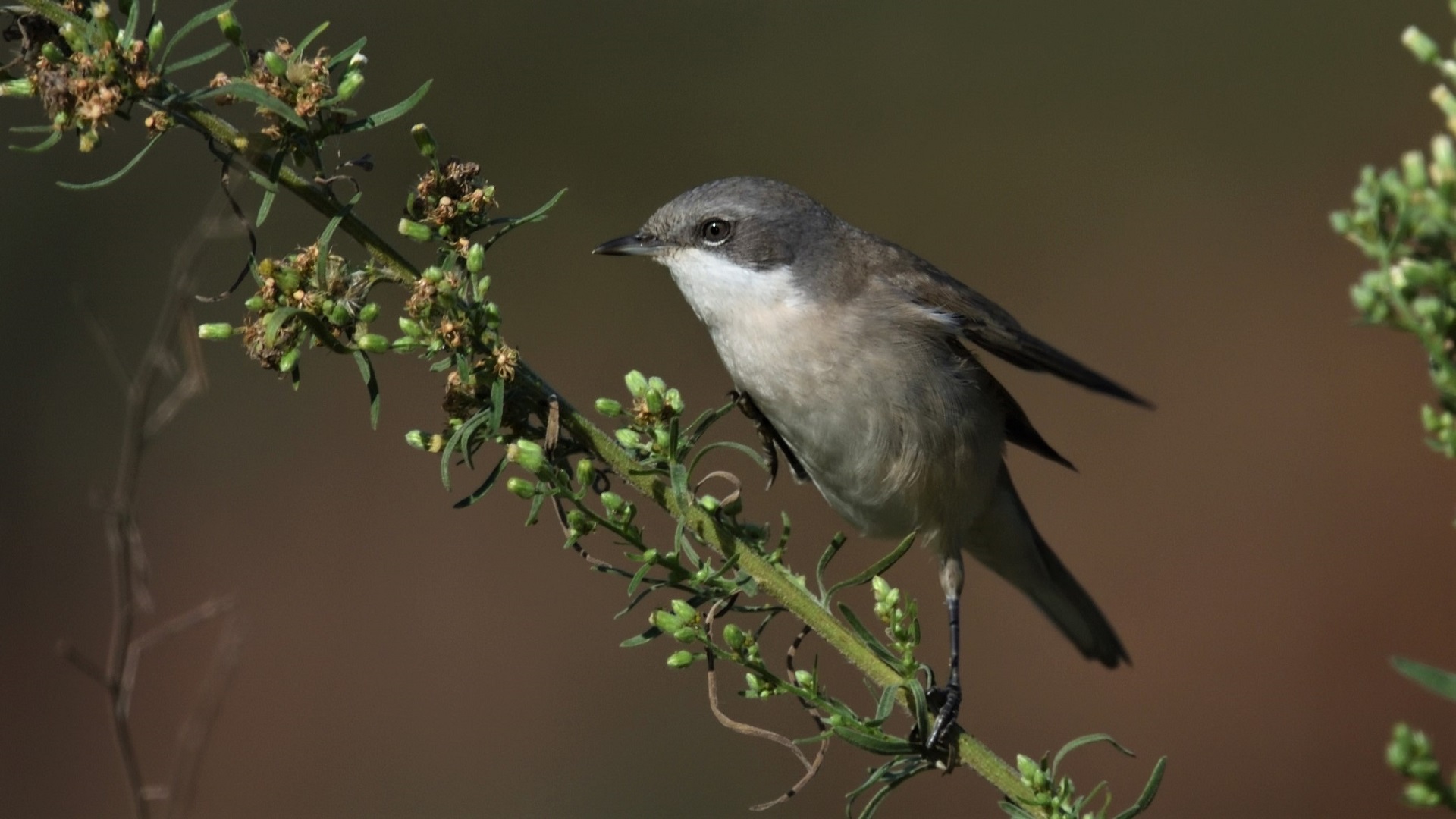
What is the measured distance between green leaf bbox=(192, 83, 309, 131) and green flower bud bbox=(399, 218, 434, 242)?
0.27 metres

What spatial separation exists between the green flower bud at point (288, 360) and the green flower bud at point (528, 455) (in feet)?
1.41

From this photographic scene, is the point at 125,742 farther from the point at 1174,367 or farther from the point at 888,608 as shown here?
the point at 1174,367

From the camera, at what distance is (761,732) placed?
253 centimetres

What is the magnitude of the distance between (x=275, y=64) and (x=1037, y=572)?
407cm

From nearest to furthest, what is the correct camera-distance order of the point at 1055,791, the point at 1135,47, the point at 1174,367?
the point at 1055,791
the point at 1174,367
the point at 1135,47

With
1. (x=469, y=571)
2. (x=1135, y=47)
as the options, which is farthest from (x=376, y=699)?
(x=1135, y=47)

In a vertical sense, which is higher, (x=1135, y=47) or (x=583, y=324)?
(x=1135, y=47)

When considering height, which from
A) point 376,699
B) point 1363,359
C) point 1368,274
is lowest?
point 376,699

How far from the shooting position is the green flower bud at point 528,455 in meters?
2.31

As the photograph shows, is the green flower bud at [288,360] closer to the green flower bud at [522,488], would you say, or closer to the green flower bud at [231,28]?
the green flower bud at [522,488]

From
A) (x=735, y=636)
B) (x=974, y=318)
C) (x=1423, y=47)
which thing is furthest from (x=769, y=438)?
(x=1423, y=47)

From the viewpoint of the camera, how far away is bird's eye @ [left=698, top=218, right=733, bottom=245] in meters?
4.52

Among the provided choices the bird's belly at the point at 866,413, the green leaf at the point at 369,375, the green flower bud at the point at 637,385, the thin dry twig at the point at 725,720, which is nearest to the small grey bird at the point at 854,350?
the bird's belly at the point at 866,413

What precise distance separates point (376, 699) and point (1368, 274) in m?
8.17
